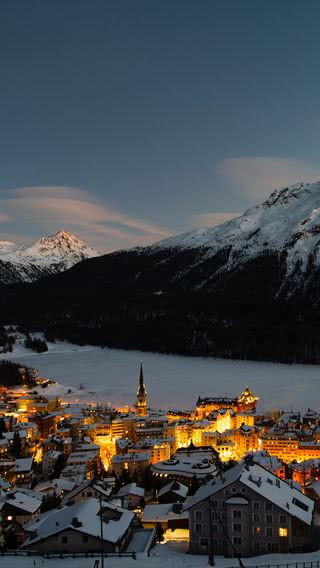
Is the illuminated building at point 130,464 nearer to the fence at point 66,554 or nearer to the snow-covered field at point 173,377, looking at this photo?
the fence at point 66,554

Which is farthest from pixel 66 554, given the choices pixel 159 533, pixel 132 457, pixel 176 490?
pixel 132 457

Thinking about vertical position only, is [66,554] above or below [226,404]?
below

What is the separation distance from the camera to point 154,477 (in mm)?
49625

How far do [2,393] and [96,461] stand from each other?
47074 mm

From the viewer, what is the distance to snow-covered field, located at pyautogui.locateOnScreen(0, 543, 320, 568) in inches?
994

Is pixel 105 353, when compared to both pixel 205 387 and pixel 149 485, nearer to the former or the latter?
pixel 205 387

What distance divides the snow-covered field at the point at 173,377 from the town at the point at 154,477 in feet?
14.7

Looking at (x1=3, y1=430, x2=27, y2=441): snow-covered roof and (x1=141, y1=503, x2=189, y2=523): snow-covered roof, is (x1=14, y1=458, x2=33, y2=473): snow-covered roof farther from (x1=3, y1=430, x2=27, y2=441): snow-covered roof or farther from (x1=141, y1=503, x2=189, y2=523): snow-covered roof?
(x1=141, y1=503, x2=189, y2=523): snow-covered roof

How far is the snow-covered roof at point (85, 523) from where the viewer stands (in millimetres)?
27828

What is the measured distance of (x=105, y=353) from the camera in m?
157

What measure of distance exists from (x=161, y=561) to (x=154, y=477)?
23.8 metres

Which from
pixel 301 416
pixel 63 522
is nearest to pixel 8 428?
pixel 301 416

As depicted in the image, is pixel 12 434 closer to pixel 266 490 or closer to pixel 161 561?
pixel 266 490

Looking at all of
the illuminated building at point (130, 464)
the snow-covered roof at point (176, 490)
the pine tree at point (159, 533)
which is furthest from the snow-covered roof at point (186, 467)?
the pine tree at point (159, 533)
